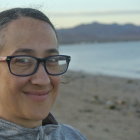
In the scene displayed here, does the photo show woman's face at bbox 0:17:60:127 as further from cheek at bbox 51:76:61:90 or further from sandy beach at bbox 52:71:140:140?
sandy beach at bbox 52:71:140:140

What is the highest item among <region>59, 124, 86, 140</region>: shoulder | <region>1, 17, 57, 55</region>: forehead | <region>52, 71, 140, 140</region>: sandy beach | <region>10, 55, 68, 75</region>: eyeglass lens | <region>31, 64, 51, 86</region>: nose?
<region>1, 17, 57, 55</region>: forehead

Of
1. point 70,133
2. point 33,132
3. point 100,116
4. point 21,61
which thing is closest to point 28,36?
point 21,61

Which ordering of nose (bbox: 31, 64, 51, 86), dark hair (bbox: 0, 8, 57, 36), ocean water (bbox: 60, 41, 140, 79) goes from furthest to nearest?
ocean water (bbox: 60, 41, 140, 79) < dark hair (bbox: 0, 8, 57, 36) < nose (bbox: 31, 64, 51, 86)

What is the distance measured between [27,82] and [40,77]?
0.21 ft

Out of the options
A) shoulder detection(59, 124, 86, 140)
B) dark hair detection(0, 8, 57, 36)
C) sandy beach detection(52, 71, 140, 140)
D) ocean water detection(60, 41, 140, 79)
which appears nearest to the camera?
dark hair detection(0, 8, 57, 36)

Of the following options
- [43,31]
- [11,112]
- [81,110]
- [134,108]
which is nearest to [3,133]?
[11,112]

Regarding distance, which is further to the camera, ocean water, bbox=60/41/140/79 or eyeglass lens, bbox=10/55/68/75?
ocean water, bbox=60/41/140/79

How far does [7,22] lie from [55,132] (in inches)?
23.5

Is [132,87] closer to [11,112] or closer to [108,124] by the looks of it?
[108,124]

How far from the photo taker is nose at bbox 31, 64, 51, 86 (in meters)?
2.01

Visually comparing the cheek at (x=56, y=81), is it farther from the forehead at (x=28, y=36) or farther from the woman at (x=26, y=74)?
the forehead at (x=28, y=36)

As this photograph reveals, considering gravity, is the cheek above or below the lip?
above

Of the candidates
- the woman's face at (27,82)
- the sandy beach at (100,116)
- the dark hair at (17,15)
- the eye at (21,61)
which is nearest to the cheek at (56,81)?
the woman's face at (27,82)

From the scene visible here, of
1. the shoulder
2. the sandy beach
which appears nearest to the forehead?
the shoulder
